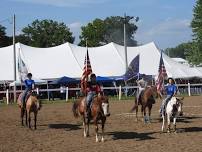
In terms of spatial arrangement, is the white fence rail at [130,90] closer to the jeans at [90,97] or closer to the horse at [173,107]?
the horse at [173,107]

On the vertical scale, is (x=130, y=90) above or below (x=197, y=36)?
below

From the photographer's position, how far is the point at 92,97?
1564 cm

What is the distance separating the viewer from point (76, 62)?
5059 cm

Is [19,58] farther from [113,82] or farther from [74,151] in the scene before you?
[74,151]

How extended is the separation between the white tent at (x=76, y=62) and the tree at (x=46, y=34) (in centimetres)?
4656

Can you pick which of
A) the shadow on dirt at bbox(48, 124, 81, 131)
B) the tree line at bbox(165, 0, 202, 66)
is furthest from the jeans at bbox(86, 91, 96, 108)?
the tree line at bbox(165, 0, 202, 66)

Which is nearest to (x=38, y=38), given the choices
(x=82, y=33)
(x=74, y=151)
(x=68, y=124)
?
(x=82, y=33)

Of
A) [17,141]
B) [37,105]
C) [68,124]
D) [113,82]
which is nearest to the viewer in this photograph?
[17,141]

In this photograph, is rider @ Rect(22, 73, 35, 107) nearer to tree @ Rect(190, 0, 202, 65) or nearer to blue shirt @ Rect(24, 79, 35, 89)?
blue shirt @ Rect(24, 79, 35, 89)

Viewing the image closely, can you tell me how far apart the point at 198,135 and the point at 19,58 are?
107ft

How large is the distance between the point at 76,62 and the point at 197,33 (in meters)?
23.6

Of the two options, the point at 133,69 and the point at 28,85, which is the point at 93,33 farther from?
the point at 28,85

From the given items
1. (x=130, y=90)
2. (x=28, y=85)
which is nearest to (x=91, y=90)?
(x=28, y=85)

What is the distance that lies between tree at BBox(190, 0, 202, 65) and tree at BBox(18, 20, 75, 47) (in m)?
39.3
